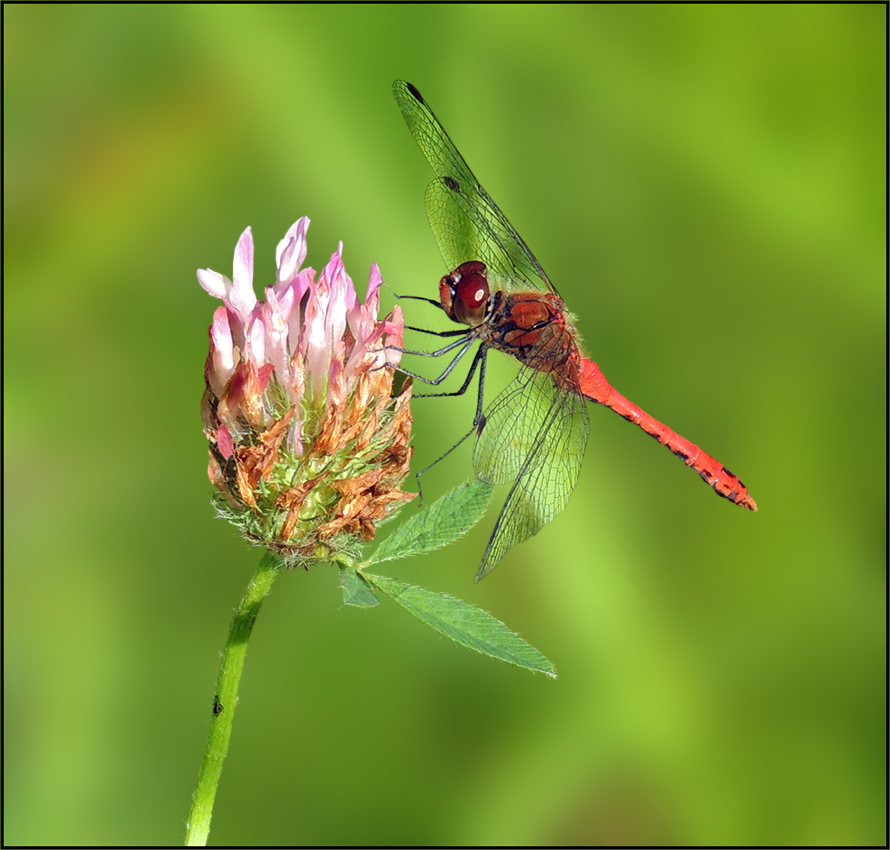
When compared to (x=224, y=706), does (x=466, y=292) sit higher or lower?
higher

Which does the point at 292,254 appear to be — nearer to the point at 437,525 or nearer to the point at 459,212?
the point at 437,525

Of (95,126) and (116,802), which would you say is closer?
(116,802)

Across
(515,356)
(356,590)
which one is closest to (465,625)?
(356,590)

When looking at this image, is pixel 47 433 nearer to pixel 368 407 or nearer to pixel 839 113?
pixel 368 407

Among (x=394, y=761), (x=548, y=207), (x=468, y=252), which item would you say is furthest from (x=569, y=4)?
(x=394, y=761)

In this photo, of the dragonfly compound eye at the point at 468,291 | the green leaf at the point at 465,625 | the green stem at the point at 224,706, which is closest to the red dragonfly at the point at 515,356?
the dragonfly compound eye at the point at 468,291

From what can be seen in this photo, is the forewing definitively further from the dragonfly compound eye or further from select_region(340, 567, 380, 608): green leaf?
select_region(340, 567, 380, 608): green leaf
